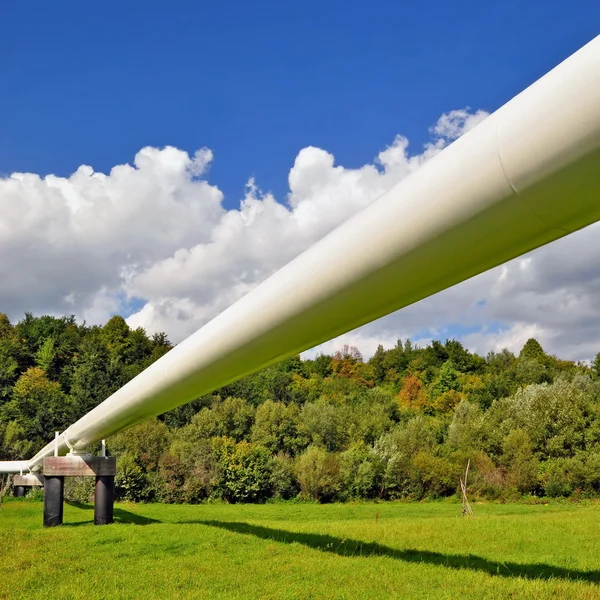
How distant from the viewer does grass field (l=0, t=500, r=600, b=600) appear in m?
6.19

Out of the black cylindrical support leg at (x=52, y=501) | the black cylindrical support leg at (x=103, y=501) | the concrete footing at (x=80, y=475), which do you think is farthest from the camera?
the black cylindrical support leg at (x=52, y=501)

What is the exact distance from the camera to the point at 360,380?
69.9 m

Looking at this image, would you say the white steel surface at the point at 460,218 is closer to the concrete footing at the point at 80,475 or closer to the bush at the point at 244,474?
the concrete footing at the point at 80,475

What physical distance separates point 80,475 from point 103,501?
68 centimetres

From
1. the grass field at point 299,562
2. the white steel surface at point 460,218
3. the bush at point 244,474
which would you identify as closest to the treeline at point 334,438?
the bush at point 244,474

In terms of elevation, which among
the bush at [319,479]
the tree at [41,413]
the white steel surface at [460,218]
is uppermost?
the tree at [41,413]

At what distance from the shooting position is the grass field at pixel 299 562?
6191 mm

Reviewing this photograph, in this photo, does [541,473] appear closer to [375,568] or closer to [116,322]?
[375,568]

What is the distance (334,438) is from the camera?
4022 cm

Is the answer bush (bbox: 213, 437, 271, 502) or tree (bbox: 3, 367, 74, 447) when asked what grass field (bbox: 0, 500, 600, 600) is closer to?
bush (bbox: 213, 437, 271, 502)

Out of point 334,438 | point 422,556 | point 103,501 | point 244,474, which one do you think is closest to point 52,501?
point 103,501

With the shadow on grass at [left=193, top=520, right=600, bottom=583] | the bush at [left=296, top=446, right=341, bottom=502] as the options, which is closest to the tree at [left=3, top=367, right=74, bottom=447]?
the bush at [left=296, top=446, right=341, bottom=502]

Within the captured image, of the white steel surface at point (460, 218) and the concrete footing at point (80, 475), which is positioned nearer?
the white steel surface at point (460, 218)

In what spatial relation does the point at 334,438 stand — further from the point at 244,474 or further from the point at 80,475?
the point at 80,475
